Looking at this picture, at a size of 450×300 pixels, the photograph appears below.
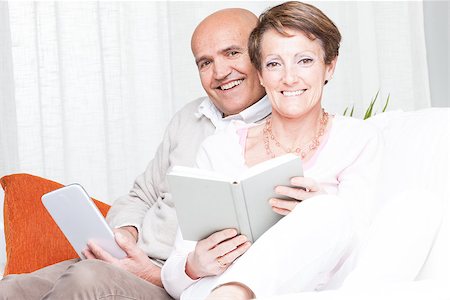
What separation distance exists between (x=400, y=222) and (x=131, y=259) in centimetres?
83

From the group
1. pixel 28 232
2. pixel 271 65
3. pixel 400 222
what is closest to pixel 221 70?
pixel 271 65

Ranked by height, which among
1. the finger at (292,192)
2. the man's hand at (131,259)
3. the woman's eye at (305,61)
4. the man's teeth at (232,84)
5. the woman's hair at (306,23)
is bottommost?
the man's hand at (131,259)

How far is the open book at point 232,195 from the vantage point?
170cm

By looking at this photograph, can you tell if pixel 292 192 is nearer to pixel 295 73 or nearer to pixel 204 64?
pixel 295 73

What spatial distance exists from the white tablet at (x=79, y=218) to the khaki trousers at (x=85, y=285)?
0.46 feet

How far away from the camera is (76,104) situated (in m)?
3.84

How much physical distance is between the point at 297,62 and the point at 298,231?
2.00 feet

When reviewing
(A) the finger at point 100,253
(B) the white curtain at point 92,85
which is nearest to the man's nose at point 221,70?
(A) the finger at point 100,253

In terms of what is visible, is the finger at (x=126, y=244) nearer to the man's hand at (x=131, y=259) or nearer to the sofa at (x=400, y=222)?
the man's hand at (x=131, y=259)

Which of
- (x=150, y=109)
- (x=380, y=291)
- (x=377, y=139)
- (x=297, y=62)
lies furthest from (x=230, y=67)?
(x=150, y=109)

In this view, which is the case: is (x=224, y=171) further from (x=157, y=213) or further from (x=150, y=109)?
(x=150, y=109)

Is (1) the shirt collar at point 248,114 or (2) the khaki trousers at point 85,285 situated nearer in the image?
(2) the khaki trousers at point 85,285

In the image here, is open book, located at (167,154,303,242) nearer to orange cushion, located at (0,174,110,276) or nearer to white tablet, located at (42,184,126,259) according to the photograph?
white tablet, located at (42,184,126,259)

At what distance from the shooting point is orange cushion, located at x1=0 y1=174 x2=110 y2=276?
97.6 inches
